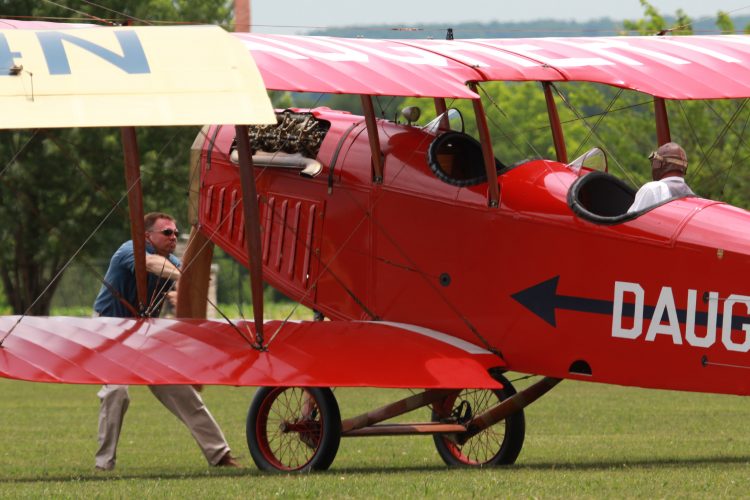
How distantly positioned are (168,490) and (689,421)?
784 cm

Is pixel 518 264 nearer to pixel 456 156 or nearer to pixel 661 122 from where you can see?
pixel 456 156

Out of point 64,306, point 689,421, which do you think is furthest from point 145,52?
point 64,306

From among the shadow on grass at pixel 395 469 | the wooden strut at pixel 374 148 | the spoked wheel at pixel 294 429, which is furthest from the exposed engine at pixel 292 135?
the shadow on grass at pixel 395 469

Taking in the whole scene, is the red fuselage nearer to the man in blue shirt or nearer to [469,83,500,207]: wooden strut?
[469,83,500,207]: wooden strut

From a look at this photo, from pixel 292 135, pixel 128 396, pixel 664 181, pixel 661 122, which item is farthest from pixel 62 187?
pixel 664 181

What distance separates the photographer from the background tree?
41438mm

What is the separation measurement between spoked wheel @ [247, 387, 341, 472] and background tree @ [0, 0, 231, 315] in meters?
29.2

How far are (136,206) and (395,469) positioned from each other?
2574 mm

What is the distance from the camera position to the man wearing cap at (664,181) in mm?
10289

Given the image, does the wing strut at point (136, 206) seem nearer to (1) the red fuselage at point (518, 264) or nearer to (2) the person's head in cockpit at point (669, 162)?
(1) the red fuselage at point (518, 264)

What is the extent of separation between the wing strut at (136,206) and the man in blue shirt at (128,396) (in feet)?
0.53

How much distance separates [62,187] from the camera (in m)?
42.8

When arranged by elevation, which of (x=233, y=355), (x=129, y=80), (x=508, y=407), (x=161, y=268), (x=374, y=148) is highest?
(x=129, y=80)

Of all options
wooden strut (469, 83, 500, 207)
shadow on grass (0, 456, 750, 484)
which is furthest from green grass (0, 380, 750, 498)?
wooden strut (469, 83, 500, 207)
